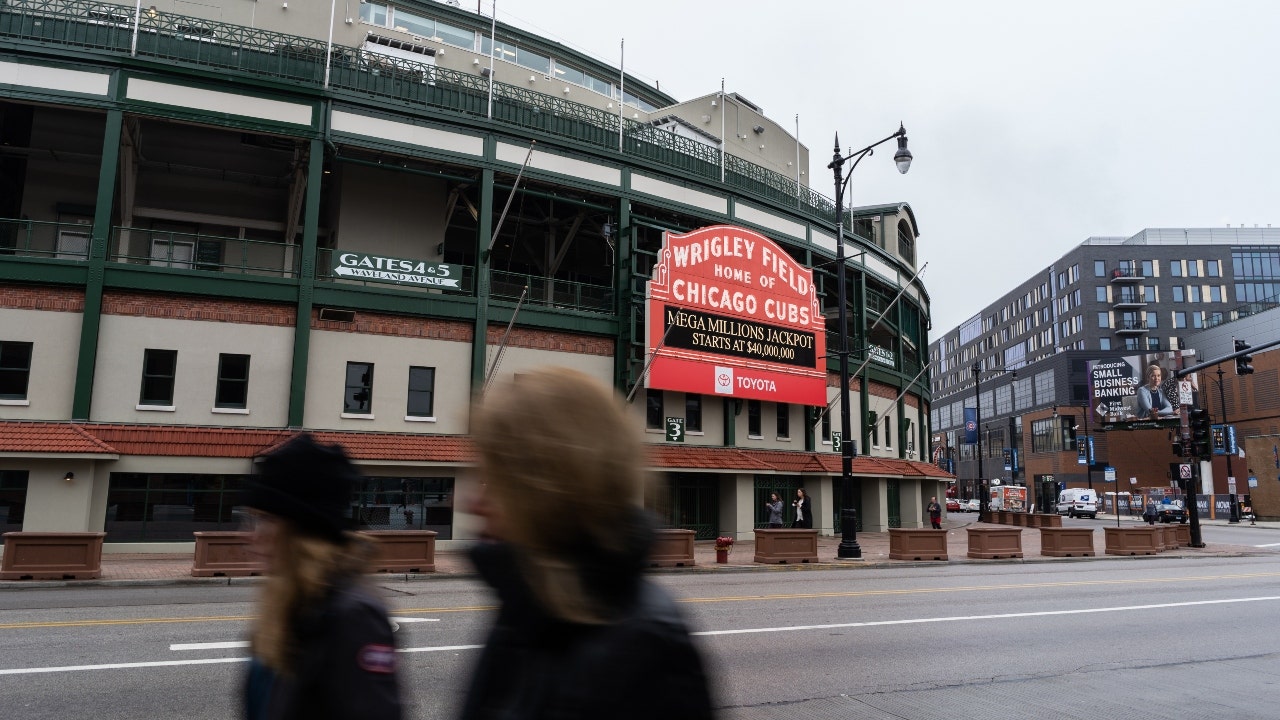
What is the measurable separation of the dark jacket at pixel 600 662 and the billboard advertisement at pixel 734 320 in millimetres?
24553

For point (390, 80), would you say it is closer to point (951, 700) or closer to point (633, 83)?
point (633, 83)

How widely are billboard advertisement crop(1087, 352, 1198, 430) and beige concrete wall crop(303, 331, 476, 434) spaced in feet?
251

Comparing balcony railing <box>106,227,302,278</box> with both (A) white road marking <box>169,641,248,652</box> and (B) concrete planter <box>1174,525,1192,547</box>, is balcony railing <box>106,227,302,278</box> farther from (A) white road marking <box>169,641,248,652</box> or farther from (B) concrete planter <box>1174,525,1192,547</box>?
(B) concrete planter <box>1174,525,1192,547</box>

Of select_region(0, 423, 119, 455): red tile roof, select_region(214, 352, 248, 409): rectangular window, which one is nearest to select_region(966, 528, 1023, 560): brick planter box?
select_region(214, 352, 248, 409): rectangular window

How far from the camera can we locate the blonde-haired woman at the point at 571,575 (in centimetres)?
153

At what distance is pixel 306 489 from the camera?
7.84 feet

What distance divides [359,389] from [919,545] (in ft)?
55.7

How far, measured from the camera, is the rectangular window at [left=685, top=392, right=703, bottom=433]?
31.1 meters

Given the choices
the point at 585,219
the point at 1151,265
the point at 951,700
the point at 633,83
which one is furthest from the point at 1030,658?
the point at 1151,265

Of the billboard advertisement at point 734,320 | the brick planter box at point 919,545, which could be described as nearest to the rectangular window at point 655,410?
the billboard advertisement at point 734,320

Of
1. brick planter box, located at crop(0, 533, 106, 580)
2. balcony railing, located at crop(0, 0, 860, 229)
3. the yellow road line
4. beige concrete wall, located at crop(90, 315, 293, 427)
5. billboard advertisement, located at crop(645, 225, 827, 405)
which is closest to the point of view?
the yellow road line

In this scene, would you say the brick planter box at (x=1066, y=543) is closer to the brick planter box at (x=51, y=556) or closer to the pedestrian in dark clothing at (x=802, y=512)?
the pedestrian in dark clothing at (x=802, y=512)

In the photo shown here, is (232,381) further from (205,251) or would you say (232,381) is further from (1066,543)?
(1066,543)

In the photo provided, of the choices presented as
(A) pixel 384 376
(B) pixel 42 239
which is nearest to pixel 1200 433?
(A) pixel 384 376
